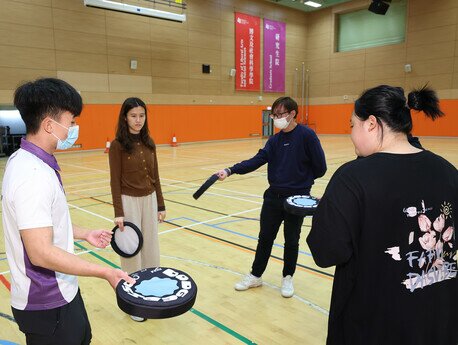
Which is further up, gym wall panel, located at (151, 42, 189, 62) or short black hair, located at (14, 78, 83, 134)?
gym wall panel, located at (151, 42, 189, 62)

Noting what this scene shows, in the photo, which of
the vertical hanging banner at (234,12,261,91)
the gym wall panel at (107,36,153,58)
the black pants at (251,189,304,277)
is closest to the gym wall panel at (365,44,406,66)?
the vertical hanging banner at (234,12,261,91)

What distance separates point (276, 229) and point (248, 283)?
1.99 ft

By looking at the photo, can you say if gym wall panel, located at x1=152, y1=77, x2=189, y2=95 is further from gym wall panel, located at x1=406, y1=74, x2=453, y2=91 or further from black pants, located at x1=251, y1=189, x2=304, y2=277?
black pants, located at x1=251, y1=189, x2=304, y2=277

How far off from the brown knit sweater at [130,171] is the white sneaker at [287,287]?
149 cm

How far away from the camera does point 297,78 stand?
77.4ft

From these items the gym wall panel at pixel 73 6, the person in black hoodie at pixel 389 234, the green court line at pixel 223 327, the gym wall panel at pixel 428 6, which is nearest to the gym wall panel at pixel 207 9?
the gym wall panel at pixel 73 6

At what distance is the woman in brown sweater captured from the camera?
10.0 feet

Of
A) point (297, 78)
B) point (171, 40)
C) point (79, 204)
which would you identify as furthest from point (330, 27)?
point (79, 204)

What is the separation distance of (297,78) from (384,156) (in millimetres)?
23356

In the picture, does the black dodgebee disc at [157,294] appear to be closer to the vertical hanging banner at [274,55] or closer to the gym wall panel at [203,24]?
the gym wall panel at [203,24]

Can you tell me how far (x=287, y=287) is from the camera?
345cm

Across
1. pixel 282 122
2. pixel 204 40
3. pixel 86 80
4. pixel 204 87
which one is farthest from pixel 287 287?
pixel 204 40

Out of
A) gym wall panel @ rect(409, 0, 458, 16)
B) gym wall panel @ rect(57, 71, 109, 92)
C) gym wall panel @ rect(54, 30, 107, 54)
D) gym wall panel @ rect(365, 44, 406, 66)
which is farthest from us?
gym wall panel @ rect(365, 44, 406, 66)

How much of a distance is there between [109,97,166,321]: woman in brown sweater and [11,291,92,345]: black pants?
1.40 m
